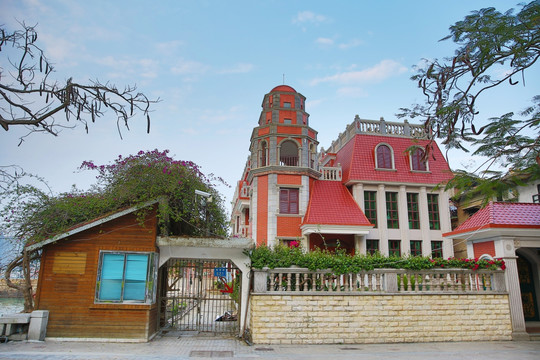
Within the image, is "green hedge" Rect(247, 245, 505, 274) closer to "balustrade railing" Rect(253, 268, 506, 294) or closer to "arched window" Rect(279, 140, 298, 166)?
"balustrade railing" Rect(253, 268, 506, 294)

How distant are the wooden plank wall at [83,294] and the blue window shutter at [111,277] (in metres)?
0.22

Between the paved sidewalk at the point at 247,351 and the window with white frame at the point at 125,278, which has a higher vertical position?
the window with white frame at the point at 125,278

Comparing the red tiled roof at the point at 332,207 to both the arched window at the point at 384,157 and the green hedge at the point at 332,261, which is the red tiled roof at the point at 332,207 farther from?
the green hedge at the point at 332,261

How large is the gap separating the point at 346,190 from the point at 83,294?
13.7 meters

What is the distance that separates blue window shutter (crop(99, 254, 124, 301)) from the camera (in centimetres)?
1119

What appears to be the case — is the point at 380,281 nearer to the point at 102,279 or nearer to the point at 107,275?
the point at 107,275

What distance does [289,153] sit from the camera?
2205 cm

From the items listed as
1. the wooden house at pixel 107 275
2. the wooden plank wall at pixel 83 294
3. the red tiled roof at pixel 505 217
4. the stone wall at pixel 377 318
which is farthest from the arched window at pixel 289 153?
the wooden plank wall at pixel 83 294

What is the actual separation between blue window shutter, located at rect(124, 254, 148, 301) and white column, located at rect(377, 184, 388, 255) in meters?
12.6

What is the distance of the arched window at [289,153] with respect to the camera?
2042 centimetres

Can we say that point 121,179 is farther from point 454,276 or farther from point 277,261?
point 454,276

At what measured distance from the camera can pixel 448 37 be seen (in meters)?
8.42

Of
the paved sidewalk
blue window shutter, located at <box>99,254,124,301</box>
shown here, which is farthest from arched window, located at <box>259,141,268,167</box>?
the paved sidewalk

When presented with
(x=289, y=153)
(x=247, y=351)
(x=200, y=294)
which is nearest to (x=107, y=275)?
(x=200, y=294)
